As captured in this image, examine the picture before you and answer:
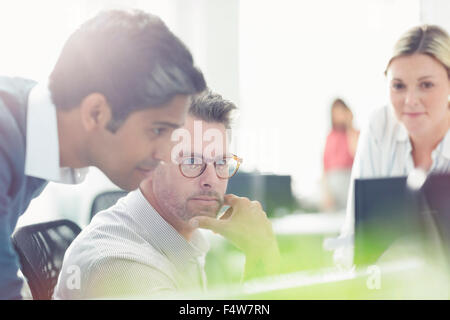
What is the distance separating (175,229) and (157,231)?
45mm

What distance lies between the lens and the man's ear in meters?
0.99

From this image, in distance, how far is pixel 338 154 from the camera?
134 centimetres

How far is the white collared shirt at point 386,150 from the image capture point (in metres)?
1.27

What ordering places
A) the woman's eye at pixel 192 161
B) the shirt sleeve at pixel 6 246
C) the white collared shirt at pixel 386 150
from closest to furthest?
the shirt sleeve at pixel 6 246, the woman's eye at pixel 192 161, the white collared shirt at pixel 386 150

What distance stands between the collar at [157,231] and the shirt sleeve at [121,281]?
0.07 m

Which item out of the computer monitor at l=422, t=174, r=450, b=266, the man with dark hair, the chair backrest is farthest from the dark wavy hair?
the computer monitor at l=422, t=174, r=450, b=266

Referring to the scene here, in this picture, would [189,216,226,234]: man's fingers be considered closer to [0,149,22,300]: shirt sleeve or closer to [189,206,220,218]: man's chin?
[189,206,220,218]: man's chin

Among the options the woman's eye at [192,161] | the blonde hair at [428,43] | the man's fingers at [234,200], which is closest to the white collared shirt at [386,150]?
the blonde hair at [428,43]

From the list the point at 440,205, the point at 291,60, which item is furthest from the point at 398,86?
the point at 440,205

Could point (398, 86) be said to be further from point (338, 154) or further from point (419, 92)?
point (338, 154)

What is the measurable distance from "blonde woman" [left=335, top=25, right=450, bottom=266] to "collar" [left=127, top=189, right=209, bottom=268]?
0.47m

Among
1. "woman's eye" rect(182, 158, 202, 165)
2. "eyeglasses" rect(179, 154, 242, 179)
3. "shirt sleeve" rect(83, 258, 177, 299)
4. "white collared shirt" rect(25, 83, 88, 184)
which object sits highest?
"white collared shirt" rect(25, 83, 88, 184)

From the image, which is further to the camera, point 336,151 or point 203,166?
point 336,151

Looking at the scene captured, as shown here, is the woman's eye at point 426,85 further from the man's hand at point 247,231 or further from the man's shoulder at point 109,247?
the man's shoulder at point 109,247
